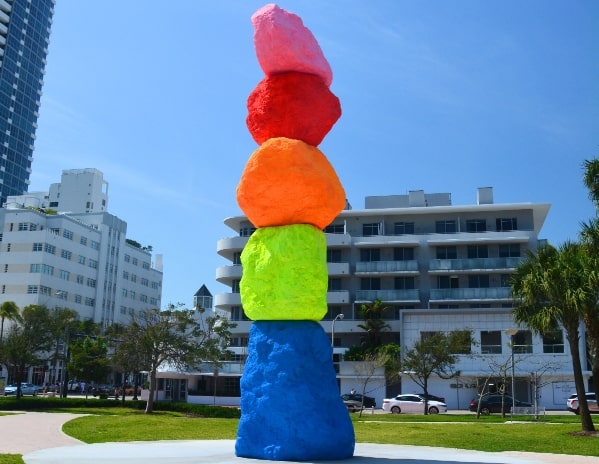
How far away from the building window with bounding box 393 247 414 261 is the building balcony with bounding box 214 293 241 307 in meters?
14.9

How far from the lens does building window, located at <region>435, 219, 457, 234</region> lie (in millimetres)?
60781

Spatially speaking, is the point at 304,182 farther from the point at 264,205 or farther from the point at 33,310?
the point at 33,310

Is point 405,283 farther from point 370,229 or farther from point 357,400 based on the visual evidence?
point 357,400

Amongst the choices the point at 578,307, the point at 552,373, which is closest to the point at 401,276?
the point at 552,373

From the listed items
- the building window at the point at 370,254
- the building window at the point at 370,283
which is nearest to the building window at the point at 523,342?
the building window at the point at 370,283

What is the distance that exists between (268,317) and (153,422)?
1478 cm

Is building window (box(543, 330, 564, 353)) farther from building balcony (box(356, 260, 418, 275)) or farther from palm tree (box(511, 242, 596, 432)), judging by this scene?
palm tree (box(511, 242, 596, 432))

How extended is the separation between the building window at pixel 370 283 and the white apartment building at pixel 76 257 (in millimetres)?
35111

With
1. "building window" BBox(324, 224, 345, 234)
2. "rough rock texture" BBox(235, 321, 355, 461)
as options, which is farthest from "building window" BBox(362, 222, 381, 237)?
"rough rock texture" BBox(235, 321, 355, 461)

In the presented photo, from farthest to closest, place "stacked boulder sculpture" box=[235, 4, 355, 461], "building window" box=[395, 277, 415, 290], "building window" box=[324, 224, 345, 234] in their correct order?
"building window" box=[324, 224, 345, 234], "building window" box=[395, 277, 415, 290], "stacked boulder sculpture" box=[235, 4, 355, 461]

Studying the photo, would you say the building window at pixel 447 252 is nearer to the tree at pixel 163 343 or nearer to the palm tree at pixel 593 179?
the tree at pixel 163 343

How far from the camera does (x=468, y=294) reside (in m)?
56.1

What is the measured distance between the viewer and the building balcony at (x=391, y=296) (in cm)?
5744

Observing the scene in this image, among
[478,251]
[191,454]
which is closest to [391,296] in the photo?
[478,251]
